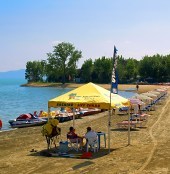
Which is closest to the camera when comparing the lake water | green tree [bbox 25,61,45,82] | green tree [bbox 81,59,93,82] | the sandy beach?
the sandy beach

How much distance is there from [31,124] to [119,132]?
11071 millimetres

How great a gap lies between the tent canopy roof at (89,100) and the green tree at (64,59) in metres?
116

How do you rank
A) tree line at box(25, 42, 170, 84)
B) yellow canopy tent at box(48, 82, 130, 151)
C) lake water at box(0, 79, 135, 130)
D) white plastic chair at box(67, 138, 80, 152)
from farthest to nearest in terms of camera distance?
tree line at box(25, 42, 170, 84), lake water at box(0, 79, 135, 130), white plastic chair at box(67, 138, 80, 152), yellow canopy tent at box(48, 82, 130, 151)

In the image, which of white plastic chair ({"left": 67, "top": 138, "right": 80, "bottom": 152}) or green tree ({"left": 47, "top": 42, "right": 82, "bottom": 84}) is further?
green tree ({"left": 47, "top": 42, "right": 82, "bottom": 84})

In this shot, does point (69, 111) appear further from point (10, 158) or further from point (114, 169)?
point (114, 169)

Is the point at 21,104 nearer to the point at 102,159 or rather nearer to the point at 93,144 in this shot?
the point at 93,144

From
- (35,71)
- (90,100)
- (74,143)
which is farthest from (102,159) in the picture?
(35,71)

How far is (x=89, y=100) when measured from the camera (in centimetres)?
1497

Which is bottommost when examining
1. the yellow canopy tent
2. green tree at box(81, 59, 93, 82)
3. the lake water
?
the lake water

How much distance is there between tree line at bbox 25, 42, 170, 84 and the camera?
117 metres

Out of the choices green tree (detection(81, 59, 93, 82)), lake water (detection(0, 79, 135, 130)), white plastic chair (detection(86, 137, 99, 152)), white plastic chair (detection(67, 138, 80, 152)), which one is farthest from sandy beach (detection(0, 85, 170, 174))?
green tree (detection(81, 59, 93, 82))

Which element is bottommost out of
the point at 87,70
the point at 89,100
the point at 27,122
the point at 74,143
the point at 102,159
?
the point at 27,122

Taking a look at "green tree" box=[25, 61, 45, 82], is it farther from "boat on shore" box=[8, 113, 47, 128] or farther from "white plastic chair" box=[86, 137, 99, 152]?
"white plastic chair" box=[86, 137, 99, 152]

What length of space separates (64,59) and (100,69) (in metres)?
14.8
